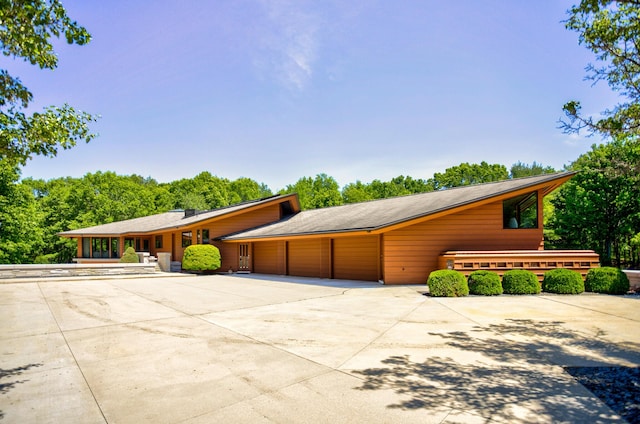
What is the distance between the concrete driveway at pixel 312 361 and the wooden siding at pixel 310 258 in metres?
9.12

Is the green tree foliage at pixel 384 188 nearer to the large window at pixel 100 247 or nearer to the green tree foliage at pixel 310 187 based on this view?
the green tree foliage at pixel 310 187

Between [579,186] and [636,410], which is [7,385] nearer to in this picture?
[636,410]

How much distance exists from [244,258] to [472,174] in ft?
175

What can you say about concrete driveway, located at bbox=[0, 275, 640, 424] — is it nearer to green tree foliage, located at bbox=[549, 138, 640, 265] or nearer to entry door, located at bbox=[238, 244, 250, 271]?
entry door, located at bbox=[238, 244, 250, 271]

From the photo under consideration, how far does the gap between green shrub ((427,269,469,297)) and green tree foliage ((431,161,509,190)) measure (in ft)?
189

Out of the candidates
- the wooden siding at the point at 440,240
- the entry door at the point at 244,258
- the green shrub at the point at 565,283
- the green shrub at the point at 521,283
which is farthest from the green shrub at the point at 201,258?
the green shrub at the point at 565,283

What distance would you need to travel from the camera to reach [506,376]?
4.72m

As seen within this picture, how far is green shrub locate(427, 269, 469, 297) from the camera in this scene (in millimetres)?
11641

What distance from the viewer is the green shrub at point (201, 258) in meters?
22.6

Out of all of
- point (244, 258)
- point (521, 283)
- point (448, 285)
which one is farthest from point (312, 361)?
point (244, 258)

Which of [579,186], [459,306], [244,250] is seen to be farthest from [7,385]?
[579,186]

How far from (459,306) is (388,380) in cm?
620

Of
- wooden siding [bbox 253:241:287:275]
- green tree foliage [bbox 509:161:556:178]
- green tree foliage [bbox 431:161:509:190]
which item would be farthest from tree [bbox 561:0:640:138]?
green tree foliage [bbox 509:161:556:178]

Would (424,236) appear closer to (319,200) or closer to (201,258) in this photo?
(201,258)
